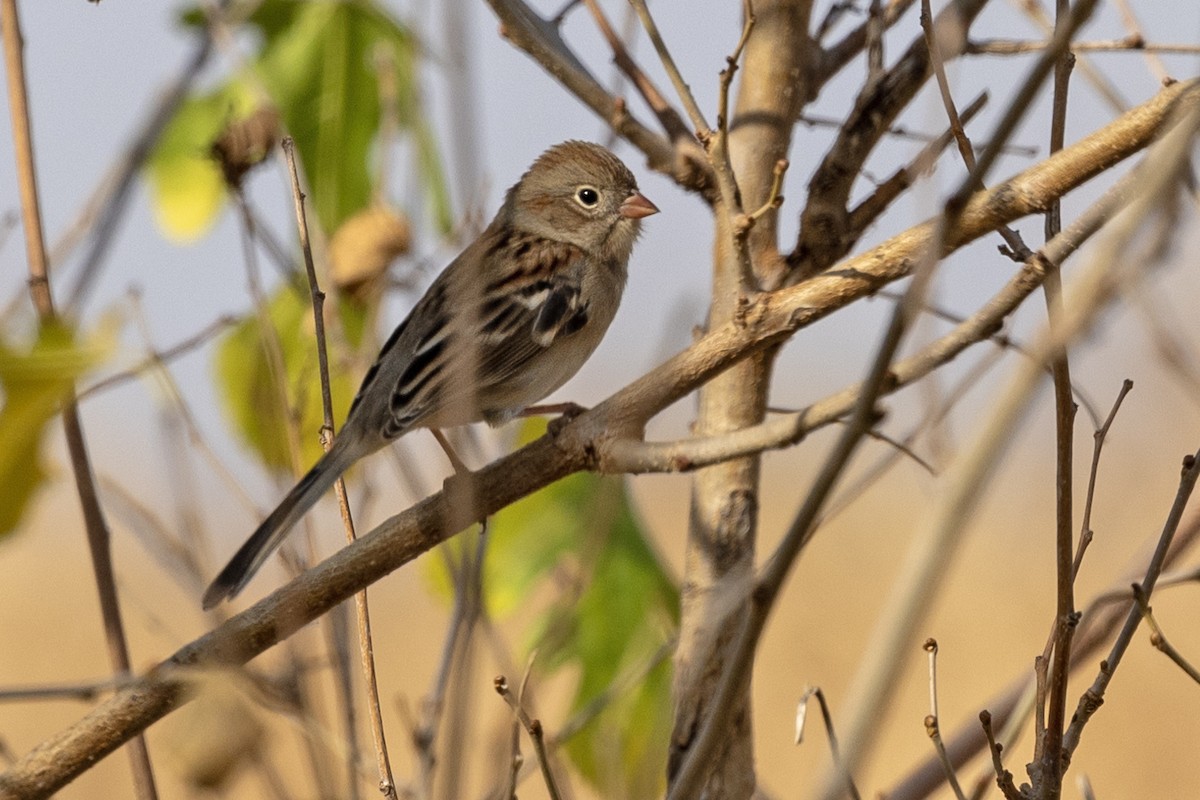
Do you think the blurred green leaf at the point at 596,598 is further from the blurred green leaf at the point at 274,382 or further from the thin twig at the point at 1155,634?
the thin twig at the point at 1155,634

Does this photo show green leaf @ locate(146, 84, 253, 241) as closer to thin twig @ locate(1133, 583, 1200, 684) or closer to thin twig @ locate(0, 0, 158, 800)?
thin twig @ locate(0, 0, 158, 800)

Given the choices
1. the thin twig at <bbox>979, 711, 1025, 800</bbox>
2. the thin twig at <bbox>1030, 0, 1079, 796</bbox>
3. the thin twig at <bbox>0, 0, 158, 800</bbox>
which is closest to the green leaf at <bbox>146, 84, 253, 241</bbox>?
the thin twig at <bbox>0, 0, 158, 800</bbox>

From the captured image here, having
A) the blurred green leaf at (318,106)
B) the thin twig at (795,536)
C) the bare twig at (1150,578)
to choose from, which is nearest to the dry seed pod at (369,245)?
the blurred green leaf at (318,106)

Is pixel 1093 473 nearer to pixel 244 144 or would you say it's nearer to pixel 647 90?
pixel 647 90

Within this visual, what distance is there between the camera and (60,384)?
3.88ft

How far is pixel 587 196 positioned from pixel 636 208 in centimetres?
18

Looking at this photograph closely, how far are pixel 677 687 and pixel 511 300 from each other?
68.0 inches

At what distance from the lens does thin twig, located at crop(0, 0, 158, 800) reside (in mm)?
2055

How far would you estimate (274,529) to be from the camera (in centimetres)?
262

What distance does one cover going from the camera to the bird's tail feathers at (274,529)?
255cm

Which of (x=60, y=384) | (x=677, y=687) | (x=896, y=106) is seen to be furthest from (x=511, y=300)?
(x=60, y=384)

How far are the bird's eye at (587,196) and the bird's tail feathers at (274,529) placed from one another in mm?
1473

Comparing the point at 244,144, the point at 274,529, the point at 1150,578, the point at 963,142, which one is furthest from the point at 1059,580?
the point at 244,144

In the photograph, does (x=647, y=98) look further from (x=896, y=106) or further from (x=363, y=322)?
(x=363, y=322)
